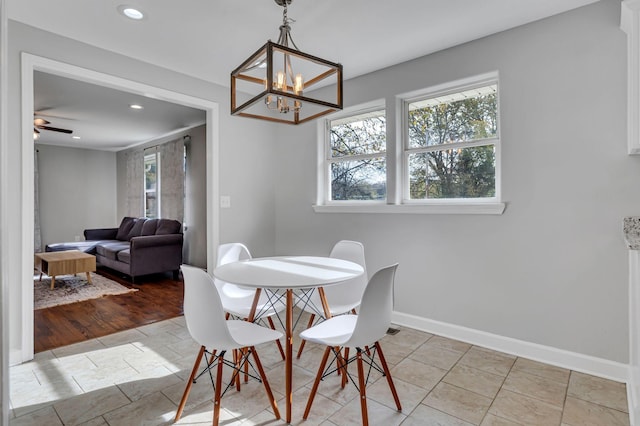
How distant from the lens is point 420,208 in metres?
2.90

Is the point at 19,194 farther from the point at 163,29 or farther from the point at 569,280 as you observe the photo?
the point at 569,280

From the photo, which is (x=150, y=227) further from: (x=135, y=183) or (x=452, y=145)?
(x=452, y=145)

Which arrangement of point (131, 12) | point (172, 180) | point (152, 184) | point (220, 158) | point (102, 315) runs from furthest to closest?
point (152, 184) < point (172, 180) < point (220, 158) < point (102, 315) < point (131, 12)

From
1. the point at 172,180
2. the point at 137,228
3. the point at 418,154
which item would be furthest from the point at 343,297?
the point at 137,228

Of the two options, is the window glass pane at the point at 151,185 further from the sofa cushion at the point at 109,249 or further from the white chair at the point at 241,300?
the white chair at the point at 241,300

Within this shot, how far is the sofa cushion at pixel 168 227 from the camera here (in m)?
5.28

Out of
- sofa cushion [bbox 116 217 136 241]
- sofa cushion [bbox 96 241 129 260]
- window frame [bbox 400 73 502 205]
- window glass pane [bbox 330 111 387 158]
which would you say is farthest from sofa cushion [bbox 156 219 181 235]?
window frame [bbox 400 73 502 205]

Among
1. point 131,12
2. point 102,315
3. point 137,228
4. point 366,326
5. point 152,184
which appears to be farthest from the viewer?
point 152,184

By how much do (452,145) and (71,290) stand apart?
16.2ft

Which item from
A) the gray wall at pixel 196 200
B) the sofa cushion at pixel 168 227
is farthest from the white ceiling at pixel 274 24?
the sofa cushion at pixel 168 227

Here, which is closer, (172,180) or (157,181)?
(172,180)

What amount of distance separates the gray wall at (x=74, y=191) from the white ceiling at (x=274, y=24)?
20.2 feet

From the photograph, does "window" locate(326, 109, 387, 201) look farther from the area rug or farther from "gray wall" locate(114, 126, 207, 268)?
the area rug

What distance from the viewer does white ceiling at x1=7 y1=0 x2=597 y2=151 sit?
2170 mm
